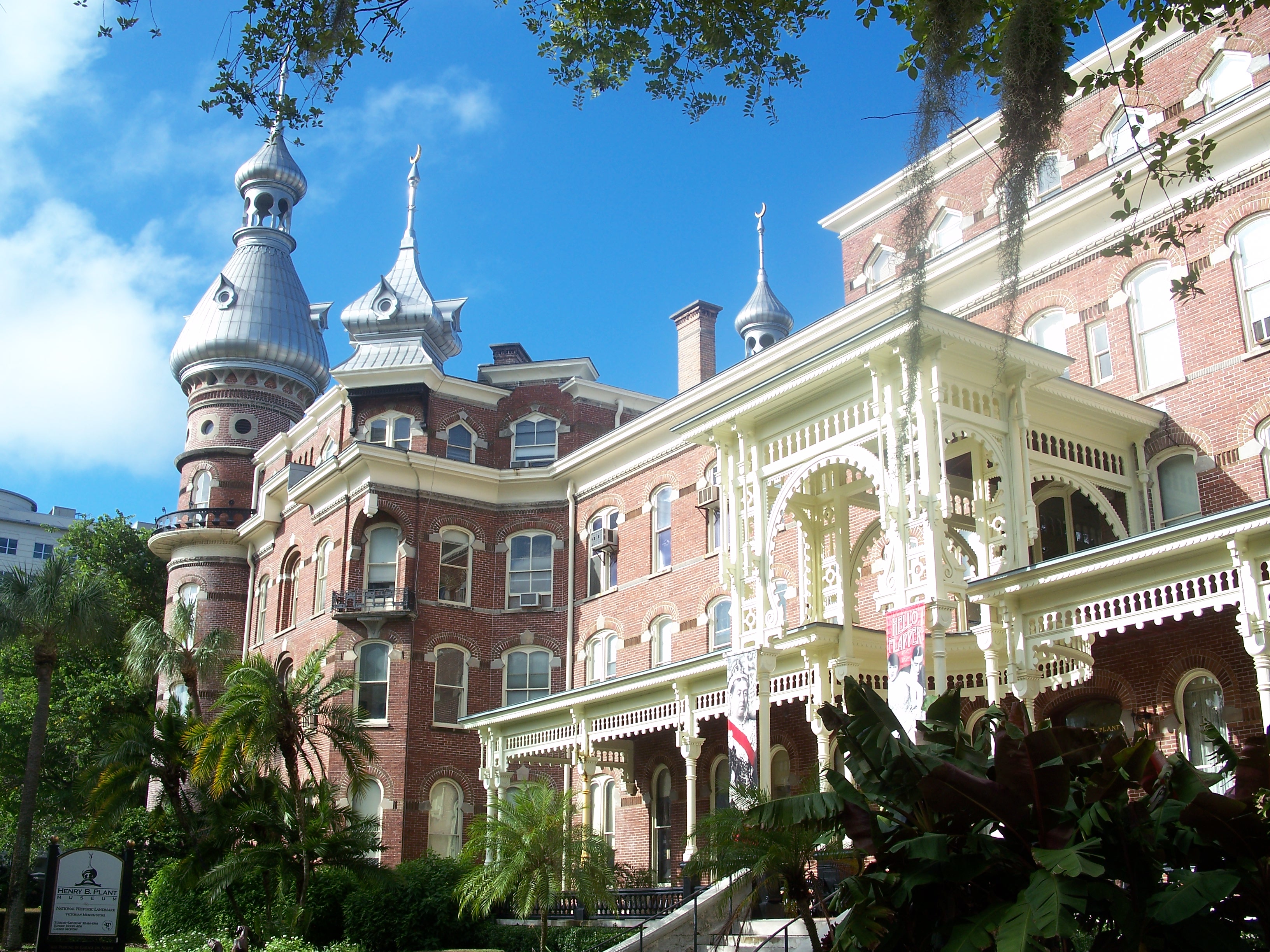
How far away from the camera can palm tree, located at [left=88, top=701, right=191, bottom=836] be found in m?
26.7

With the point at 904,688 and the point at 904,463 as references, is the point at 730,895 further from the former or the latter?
the point at 904,463

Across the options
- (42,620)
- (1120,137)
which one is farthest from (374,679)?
(1120,137)

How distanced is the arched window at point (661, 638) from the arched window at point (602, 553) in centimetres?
223

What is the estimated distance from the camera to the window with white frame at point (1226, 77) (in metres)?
21.3

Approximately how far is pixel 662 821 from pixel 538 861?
9.03 m

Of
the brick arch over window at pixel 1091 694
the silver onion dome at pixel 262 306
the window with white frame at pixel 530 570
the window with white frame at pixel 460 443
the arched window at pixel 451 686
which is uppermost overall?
the silver onion dome at pixel 262 306

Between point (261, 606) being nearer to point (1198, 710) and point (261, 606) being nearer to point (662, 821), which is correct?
point (662, 821)

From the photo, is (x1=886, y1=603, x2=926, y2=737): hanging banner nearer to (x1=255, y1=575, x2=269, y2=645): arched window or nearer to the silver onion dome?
(x1=255, y1=575, x2=269, y2=645): arched window

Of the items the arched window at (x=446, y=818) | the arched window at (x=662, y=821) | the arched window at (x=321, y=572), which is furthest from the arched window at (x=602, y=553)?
the arched window at (x=321, y=572)

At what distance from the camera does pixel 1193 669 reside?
A: 17359 millimetres

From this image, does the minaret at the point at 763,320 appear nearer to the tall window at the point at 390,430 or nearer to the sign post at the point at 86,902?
the tall window at the point at 390,430

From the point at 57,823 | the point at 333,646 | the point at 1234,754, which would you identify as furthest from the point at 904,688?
the point at 57,823

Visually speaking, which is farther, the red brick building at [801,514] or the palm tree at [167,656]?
the palm tree at [167,656]

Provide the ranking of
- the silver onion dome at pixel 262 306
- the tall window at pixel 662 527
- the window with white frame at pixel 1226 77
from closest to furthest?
the window with white frame at pixel 1226 77 → the tall window at pixel 662 527 → the silver onion dome at pixel 262 306
